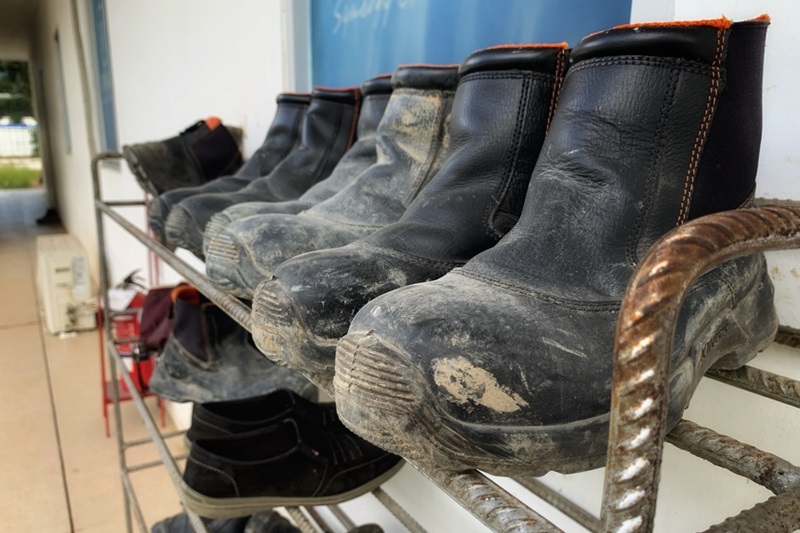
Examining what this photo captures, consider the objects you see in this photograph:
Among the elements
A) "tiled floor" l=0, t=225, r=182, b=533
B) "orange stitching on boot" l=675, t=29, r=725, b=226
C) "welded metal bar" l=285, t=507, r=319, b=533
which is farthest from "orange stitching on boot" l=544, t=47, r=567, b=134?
"tiled floor" l=0, t=225, r=182, b=533

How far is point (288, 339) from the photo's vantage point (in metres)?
0.41

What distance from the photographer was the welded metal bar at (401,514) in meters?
0.88

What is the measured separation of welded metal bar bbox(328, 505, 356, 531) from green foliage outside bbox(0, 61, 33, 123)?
36.2 ft

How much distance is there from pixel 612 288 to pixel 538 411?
0.29 ft

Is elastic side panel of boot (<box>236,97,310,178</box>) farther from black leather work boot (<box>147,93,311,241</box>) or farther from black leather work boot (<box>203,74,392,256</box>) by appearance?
black leather work boot (<box>203,74,392,256</box>)

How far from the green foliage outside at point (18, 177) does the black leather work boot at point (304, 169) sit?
1263 centimetres

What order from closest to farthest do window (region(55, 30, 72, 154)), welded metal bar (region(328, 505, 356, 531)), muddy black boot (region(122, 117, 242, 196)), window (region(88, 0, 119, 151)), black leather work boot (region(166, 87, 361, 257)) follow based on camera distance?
black leather work boot (region(166, 87, 361, 257)) → muddy black boot (region(122, 117, 242, 196)) → welded metal bar (region(328, 505, 356, 531)) → window (region(88, 0, 119, 151)) → window (region(55, 30, 72, 154))

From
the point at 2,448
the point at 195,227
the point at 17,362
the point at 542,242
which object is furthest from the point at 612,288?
the point at 17,362

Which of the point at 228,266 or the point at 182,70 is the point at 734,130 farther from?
the point at 182,70

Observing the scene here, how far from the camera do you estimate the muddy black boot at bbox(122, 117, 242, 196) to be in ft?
3.37

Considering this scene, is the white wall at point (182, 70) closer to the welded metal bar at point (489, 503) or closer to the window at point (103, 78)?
the window at point (103, 78)

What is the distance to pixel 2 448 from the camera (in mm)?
2078

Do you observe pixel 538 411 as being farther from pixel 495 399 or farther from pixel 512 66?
pixel 512 66

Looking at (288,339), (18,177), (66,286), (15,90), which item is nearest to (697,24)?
(288,339)
